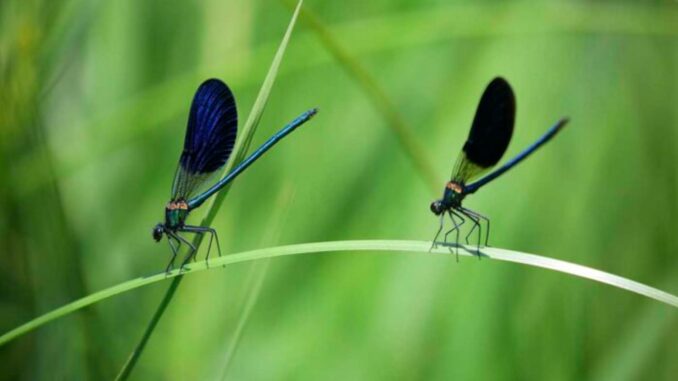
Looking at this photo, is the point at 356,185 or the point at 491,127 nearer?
the point at 491,127

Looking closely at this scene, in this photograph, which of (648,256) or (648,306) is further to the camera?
(648,256)

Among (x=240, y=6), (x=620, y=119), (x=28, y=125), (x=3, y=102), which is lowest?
(x=620, y=119)

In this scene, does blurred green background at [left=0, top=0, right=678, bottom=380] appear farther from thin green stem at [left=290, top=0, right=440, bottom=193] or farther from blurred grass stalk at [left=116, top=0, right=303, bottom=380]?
blurred grass stalk at [left=116, top=0, right=303, bottom=380]

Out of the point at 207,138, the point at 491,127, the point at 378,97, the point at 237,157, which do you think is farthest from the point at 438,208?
the point at 237,157

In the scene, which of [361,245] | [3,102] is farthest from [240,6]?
[361,245]

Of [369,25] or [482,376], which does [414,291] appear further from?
[369,25]

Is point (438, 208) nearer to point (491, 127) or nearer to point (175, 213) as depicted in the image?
point (491, 127)
